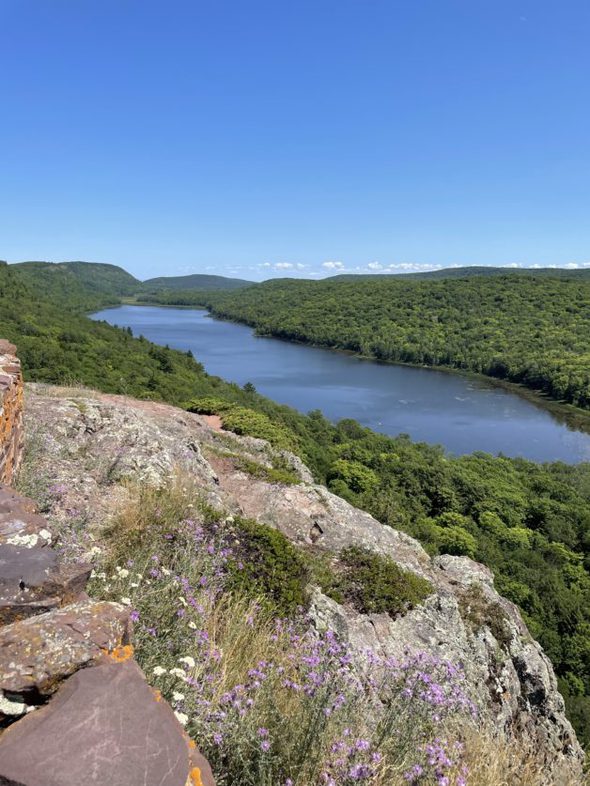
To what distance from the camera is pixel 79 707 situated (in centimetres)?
164

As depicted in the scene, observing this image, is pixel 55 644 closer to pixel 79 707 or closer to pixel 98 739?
pixel 79 707

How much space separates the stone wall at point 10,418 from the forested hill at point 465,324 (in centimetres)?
7796

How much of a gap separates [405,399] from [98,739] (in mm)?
69886

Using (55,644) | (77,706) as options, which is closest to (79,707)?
(77,706)

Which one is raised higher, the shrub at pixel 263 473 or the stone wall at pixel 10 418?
the stone wall at pixel 10 418

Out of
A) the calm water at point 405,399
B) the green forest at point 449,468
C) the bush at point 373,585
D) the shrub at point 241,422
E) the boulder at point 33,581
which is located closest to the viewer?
the boulder at point 33,581

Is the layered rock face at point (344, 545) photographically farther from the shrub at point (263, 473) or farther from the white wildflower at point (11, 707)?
the white wildflower at point (11, 707)

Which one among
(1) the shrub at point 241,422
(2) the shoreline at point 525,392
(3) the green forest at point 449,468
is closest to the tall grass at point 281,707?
(1) the shrub at point 241,422

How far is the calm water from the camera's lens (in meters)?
54.4

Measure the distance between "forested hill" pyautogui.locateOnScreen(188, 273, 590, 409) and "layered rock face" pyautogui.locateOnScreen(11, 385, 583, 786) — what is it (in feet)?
237

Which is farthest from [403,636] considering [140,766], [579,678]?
[579,678]

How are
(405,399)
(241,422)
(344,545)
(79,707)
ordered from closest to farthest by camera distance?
1. (79,707)
2. (344,545)
3. (241,422)
4. (405,399)

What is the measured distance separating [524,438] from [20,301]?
7271cm

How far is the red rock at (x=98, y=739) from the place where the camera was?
141 centimetres
